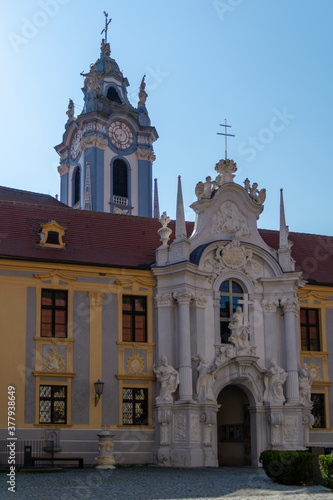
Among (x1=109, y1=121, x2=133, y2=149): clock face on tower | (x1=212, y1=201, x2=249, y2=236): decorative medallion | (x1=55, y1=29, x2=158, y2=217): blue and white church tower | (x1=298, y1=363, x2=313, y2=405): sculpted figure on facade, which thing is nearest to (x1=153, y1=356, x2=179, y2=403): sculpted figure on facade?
(x1=298, y1=363, x2=313, y2=405): sculpted figure on facade

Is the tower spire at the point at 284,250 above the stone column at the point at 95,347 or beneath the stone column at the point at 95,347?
above

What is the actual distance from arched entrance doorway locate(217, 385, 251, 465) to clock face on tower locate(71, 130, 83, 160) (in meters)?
28.2

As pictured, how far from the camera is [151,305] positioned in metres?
29.9

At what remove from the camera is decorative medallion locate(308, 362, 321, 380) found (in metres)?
31.4

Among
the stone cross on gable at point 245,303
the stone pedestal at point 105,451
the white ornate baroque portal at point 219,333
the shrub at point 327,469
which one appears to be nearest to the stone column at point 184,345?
the white ornate baroque portal at point 219,333

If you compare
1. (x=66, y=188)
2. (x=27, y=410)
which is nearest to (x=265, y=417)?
(x=27, y=410)

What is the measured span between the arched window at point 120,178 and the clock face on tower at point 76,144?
112 inches

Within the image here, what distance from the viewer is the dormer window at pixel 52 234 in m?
29.5

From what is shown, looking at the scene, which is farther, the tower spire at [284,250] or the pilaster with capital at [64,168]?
the pilaster with capital at [64,168]

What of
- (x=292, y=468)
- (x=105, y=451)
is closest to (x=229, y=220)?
(x=105, y=451)

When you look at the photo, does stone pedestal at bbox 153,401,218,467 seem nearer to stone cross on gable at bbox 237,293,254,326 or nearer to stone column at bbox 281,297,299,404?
stone column at bbox 281,297,299,404

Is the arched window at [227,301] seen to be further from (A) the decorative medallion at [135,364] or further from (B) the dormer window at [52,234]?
(B) the dormer window at [52,234]

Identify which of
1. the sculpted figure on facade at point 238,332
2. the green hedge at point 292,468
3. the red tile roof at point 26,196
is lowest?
the green hedge at point 292,468

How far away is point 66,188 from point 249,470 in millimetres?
33799
